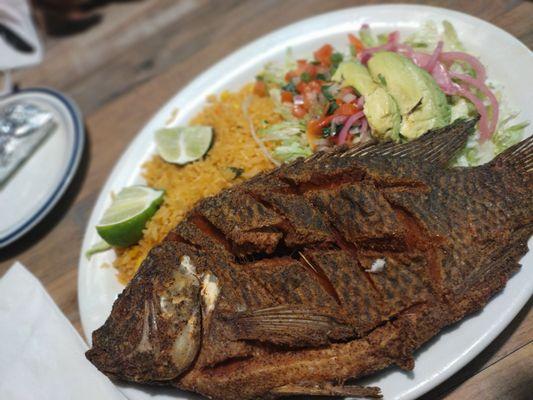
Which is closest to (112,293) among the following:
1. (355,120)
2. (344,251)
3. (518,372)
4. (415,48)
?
(344,251)

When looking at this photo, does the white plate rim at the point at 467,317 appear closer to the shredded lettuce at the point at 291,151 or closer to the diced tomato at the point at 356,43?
the diced tomato at the point at 356,43

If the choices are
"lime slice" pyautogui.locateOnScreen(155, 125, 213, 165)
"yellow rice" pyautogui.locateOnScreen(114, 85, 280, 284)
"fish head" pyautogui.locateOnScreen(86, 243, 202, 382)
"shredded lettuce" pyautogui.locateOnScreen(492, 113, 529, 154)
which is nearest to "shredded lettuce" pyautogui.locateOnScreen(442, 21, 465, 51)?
"shredded lettuce" pyautogui.locateOnScreen(492, 113, 529, 154)

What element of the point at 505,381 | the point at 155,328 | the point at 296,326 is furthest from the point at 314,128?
the point at 505,381

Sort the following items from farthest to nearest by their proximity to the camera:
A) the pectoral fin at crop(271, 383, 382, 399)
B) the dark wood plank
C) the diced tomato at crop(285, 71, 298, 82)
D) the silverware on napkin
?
the silverware on napkin → the diced tomato at crop(285, 71, 298, 82) → the dark wood plank → the pectoral fin at crop(271, 383, 382, 399)

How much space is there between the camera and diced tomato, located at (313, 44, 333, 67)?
11.5 ft

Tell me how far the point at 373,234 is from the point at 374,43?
1811mm

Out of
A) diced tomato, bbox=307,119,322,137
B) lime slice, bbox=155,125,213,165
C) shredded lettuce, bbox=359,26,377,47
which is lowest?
lime slice, bbox=155,125,213,165

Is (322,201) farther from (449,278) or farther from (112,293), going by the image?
(112,293)

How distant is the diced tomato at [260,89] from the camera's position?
11.8ft

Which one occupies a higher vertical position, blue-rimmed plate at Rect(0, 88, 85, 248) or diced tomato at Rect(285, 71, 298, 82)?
diced tomato at Rect(285, 71, 298, 82)

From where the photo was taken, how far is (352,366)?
84.2 inches

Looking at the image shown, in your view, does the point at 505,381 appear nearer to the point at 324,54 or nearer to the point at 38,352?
the point at 324,54

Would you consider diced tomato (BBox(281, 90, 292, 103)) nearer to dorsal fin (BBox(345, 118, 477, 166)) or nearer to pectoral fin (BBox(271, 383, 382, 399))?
dorsal fin (BBox(345, 118, 477, 166))

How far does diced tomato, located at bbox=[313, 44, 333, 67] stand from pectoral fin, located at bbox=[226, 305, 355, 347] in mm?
2061
